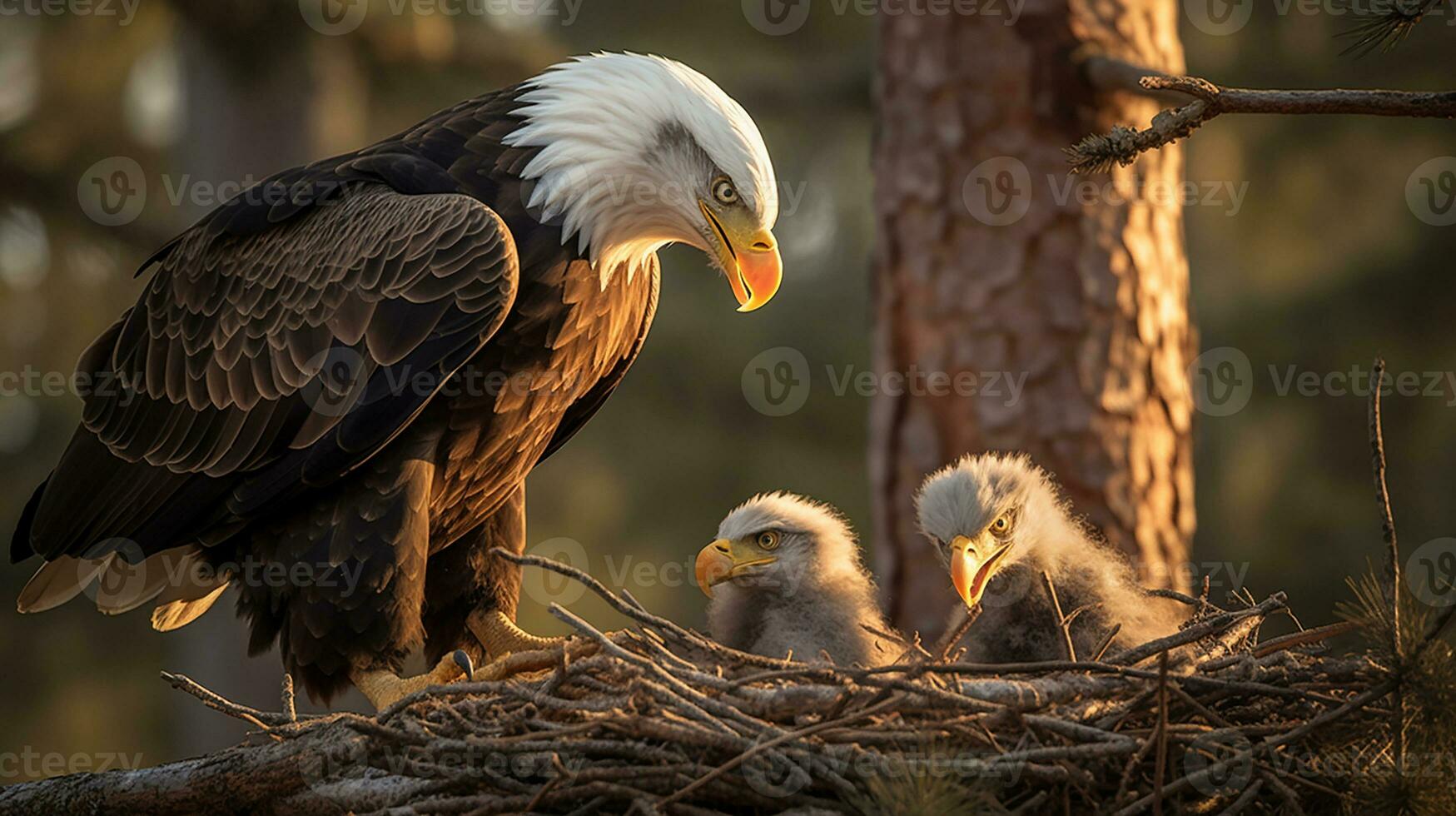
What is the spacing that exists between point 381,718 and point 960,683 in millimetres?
1134

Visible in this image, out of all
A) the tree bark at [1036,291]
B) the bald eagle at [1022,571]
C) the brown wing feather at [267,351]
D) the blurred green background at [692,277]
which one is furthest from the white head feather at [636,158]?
the blurred green background at [692,277]

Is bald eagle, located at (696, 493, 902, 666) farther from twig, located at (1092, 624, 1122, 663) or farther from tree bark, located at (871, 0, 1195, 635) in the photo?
tree bark, located at (871, 0, 1195, 635)

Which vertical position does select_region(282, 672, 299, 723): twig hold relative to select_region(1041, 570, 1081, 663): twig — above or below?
above

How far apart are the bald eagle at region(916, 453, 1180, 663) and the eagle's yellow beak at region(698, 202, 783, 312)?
0.68m

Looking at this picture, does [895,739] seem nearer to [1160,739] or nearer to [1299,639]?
[1160,739]

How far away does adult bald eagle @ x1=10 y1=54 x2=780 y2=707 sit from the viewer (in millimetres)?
3799

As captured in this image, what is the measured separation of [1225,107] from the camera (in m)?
2.76

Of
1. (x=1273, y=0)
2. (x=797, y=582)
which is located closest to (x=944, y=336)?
(x=797, y=582)

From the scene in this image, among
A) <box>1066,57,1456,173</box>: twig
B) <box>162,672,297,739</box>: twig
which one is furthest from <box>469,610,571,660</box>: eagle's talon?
Result: <box>1066,57,1456,173</box>: twig

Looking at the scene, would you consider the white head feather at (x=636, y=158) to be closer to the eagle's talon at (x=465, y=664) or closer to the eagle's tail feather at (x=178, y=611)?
the eagle's talon at (x=465, y=664)

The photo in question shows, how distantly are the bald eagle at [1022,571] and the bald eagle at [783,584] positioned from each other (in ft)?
0.89

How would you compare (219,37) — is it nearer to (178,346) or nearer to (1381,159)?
(178,346)

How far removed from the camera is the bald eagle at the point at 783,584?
12.7 feet

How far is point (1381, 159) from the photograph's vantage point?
8.92 m
